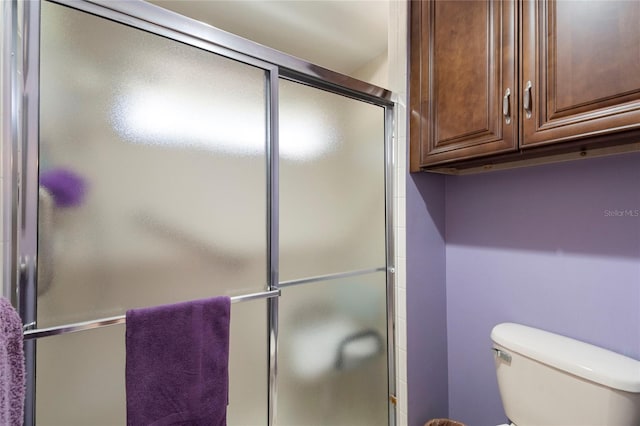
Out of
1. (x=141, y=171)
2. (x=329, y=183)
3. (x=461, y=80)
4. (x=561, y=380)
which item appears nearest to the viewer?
(x=141, y=171)

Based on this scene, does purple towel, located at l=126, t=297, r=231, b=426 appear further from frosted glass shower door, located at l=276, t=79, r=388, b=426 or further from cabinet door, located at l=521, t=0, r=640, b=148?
cabinet door, located at l=521, t=0, r=640, b=148

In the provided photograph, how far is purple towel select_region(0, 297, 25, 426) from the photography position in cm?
54

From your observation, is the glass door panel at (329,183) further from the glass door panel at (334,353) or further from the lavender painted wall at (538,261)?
the lavender painted wall at (538,261)

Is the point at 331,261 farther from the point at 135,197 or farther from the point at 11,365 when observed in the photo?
the point at 11,365

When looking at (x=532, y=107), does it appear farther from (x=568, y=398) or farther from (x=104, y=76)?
(x=104, y=76)

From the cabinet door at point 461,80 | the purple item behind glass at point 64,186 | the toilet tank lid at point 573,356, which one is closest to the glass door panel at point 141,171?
the purple item behind glass at point 64,186

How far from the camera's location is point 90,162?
74cm

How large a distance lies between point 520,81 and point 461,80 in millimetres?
210

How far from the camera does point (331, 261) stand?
1.20 m

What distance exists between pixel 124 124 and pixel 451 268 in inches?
55.9

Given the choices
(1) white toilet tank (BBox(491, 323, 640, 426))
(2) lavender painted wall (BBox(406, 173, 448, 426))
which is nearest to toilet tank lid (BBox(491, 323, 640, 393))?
(1) white toilet tank (BBox(491, 323, 640, 426))

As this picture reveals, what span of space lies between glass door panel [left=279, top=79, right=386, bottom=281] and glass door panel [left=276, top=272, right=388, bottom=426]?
0.34 feet

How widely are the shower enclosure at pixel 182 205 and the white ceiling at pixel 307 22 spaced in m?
0.62

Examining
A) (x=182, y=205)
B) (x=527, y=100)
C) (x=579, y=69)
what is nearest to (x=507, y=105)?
(x=527, y=100)
